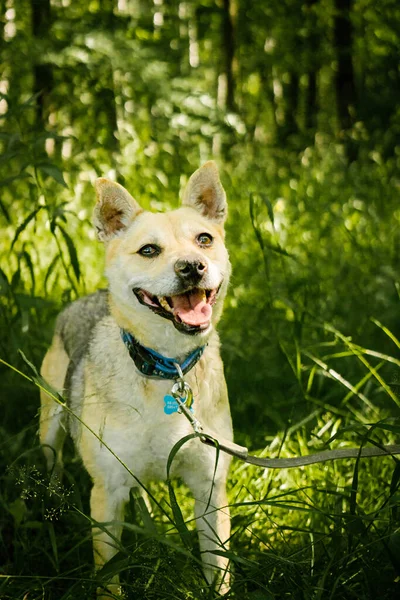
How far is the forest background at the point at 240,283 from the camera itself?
2.58 metres

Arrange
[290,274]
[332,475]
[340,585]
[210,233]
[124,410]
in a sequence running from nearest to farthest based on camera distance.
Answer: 1. [340,585]
2. [124,410]
3. [210,233]
4. [332,475]
5. [290,274]

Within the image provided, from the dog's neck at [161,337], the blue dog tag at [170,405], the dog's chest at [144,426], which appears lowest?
the dog's chest at [144,426]

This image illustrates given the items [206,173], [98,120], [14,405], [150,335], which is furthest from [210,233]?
[98,120]

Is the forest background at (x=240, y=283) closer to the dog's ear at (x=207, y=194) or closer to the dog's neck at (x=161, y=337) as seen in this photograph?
the dog's ear at (x=207, y=194)

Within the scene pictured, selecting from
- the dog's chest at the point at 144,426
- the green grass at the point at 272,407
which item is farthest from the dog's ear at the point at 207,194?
the dog's chest at the point at 144,426

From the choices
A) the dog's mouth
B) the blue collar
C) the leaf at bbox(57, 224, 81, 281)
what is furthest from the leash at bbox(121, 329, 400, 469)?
the leaf at bbox(57, 224, 81, 281)

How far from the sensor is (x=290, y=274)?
5965 millimetres

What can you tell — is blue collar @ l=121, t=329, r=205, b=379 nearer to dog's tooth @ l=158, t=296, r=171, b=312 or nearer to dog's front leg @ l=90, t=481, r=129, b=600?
dog's tooth @ l=158, t=296, r=171, b=312

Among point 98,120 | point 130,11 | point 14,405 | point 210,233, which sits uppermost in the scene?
point 210,233

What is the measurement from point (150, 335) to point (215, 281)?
38cm

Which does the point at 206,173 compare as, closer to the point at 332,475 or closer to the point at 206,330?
the point at 206,330

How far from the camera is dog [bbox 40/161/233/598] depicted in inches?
114

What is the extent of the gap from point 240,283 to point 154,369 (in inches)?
131

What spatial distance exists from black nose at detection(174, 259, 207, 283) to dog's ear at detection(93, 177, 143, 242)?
0.63 m
